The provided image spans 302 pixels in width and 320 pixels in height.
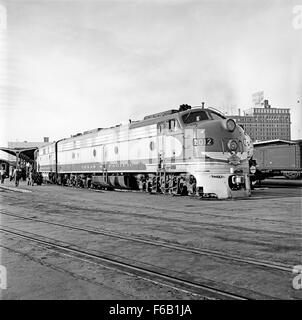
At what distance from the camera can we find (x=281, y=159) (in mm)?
30562

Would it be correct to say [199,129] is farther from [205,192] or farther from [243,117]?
[243,117]

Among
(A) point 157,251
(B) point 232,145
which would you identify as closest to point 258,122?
(B) point 232,145

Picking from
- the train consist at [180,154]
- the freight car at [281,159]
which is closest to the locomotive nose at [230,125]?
the train consist at [180,154]

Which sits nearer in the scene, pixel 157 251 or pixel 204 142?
pixel 157 251

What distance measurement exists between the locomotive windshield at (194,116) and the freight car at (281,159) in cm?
1521

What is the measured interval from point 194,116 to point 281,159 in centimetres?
1832

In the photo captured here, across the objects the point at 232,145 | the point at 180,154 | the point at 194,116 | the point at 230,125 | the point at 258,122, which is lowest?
the point at 180,154

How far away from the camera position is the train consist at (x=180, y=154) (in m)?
13.7

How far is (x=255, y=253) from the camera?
563 centimetres

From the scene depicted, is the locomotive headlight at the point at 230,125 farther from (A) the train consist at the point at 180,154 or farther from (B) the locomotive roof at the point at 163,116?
(B) the locomotive roof at the point at 163,116

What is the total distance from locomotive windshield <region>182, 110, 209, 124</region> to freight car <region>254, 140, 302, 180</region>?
49.9ft

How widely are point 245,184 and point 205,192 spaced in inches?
71.9

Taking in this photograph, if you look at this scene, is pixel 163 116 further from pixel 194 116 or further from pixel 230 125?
pixel 230 125

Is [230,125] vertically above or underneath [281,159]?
above
